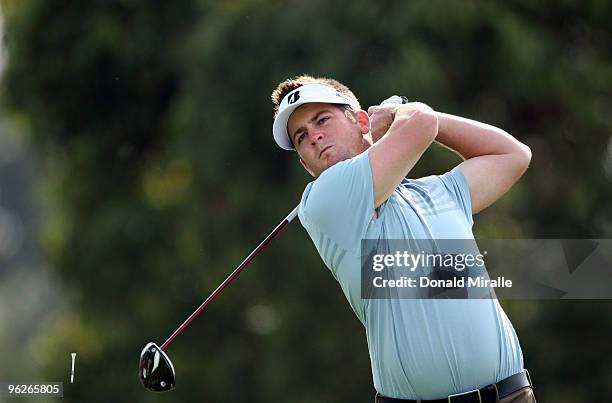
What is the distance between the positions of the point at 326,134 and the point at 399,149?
14.1 inches

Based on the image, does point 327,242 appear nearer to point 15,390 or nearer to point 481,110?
point 15,390

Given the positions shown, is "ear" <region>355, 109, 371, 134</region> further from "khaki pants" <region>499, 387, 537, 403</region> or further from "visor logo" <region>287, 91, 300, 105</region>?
"khaki pants" <region>499, 387, 537, 403</region>

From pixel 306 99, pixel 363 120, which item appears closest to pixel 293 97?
pixel 306 99

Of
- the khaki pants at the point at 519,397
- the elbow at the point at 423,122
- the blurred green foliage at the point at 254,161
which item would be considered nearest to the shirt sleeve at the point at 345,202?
the elbow at the point at 423,122

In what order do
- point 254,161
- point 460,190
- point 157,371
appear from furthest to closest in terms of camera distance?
point 254,161 → point 157,371 → point 460,190

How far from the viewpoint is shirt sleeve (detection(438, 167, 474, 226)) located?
3.36 metres

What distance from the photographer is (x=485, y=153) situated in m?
3.51

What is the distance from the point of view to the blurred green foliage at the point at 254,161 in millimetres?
9789

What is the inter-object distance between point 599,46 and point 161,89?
4012 millimetres

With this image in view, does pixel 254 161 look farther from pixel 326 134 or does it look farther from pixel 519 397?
pixel 519 397

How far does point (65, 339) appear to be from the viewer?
11.3 metres

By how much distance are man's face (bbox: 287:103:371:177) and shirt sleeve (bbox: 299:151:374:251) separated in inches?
7.5

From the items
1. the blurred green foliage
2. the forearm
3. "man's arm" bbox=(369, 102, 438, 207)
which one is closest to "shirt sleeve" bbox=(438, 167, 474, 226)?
the forearm

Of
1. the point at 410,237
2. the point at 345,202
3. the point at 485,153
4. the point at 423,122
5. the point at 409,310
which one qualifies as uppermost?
the point at 485,153
